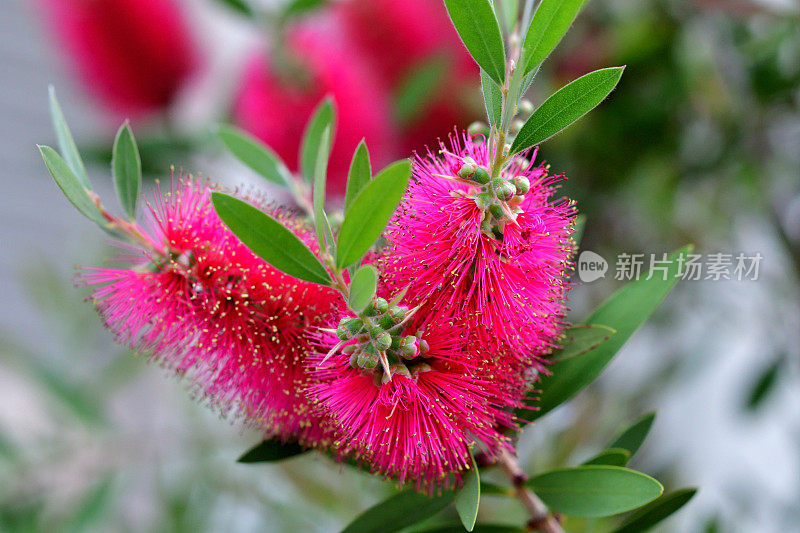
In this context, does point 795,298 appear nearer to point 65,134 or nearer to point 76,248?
point 65,134

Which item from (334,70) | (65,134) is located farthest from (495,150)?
(334,70)

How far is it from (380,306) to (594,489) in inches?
8.2

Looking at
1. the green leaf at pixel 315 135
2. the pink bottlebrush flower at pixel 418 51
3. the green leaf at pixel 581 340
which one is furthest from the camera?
the pink bottlebrush flower at pixel 418 51

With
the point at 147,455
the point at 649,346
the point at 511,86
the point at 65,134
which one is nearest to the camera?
the point at 511,86

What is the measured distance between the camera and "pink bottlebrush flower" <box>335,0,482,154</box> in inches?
40.3

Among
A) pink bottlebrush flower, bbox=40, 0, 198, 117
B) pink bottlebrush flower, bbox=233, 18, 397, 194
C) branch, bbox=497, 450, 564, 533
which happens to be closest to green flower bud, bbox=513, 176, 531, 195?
branch, bbox=497, 450, 564, 533

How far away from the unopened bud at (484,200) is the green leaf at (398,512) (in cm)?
22

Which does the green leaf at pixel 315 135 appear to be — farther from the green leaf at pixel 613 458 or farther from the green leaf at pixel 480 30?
the green leaf at pixel 613 458

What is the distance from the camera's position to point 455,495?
1.52 feet

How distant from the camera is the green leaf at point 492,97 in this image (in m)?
0.37

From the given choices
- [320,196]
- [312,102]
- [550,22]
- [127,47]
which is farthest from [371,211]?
[127,47]

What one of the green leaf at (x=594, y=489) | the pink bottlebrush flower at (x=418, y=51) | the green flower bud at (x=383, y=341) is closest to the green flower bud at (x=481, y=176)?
the green flower bud at (x=383, y=341)

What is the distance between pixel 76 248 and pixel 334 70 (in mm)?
967

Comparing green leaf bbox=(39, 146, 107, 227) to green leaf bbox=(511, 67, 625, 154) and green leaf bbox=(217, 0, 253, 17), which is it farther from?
green leaf bbox=(217, 0, 253, 17)
